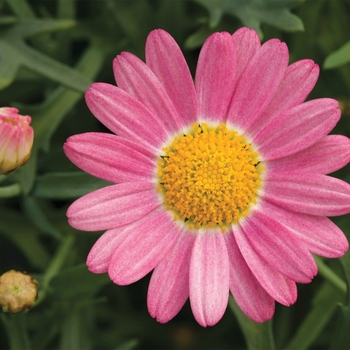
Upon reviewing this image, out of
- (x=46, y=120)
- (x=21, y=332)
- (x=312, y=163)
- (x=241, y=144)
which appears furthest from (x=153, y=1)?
(x=21, y=332)

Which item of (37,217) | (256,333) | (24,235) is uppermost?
(37,217)

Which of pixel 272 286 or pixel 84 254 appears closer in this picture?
pixel 272 286

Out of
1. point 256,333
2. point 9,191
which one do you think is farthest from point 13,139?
point 256,333

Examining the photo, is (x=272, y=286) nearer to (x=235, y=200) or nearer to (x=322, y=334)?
(x=235, y=200)

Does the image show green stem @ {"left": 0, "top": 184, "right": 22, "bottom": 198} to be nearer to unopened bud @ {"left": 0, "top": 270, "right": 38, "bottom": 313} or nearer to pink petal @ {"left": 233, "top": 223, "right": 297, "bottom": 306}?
unopened bud @ {"left": 0, "top": 270, "right": 38, "bottom": 313}

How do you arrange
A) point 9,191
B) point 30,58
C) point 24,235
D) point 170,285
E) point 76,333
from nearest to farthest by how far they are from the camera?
point 170,285 < point 9,191 < point 30,58 < point 76,333 < point 24,235

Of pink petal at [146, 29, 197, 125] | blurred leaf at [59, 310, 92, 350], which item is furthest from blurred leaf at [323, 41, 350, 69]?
blurred leaf at [59, 310, 92, 350]

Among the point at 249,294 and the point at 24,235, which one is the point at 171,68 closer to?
the point at 249,294
